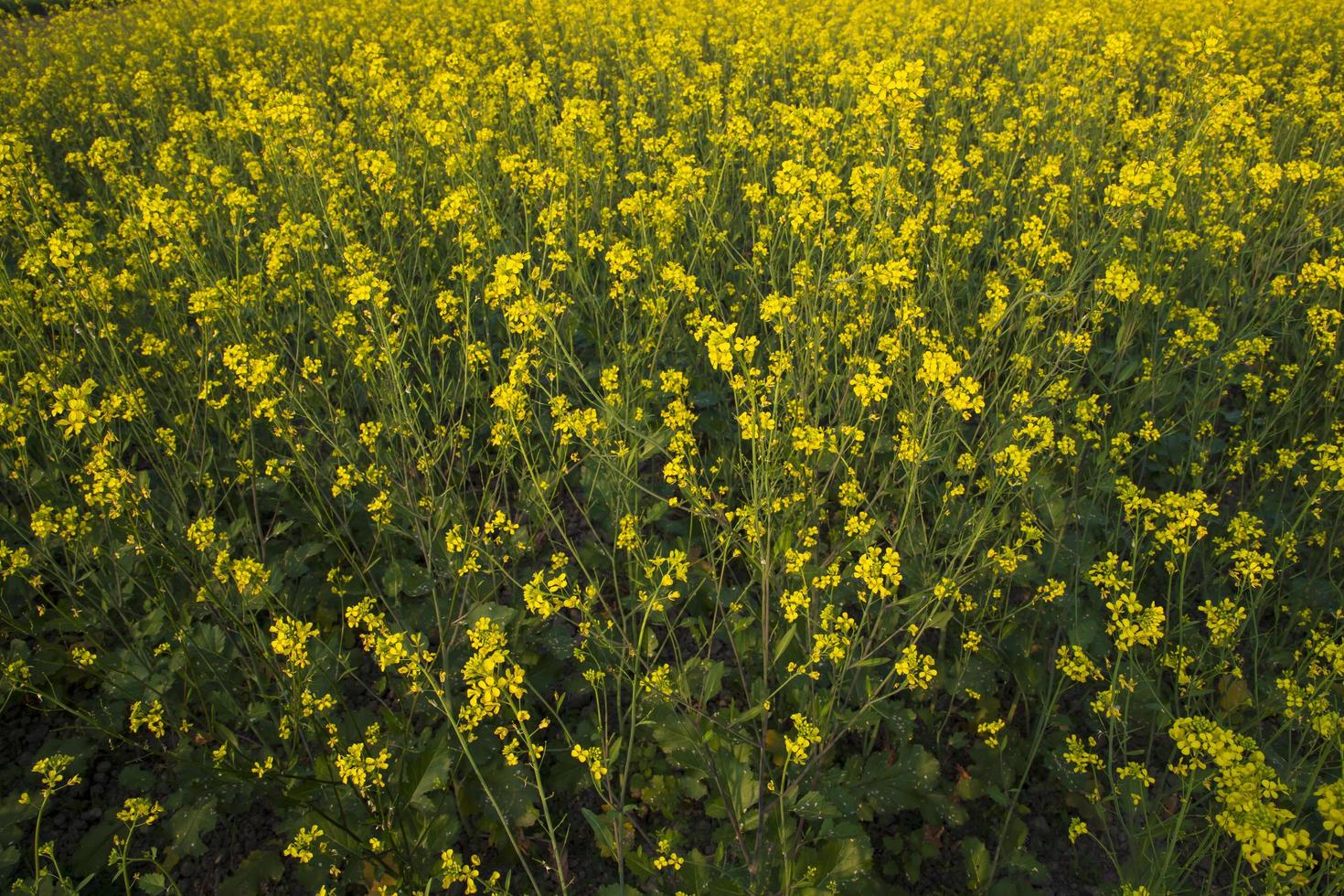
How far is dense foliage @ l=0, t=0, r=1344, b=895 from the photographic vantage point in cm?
220

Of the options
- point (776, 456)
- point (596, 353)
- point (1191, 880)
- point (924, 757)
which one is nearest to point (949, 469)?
point (776, 456)

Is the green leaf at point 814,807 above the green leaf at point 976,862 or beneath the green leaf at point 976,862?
above

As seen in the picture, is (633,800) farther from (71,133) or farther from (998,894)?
(71,133)

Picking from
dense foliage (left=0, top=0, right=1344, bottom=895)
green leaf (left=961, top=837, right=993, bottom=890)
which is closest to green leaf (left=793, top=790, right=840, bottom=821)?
dense foliage (left=0, top=0, right=1344, bottom=895)

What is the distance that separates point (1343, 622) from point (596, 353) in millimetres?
3431

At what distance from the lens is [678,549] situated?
2.71 meters

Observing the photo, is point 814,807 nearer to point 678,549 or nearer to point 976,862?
point 976,862

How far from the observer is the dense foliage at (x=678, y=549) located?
2.20 meters

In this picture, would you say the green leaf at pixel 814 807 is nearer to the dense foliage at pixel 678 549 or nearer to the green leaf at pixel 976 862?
the dense foliage at pixel 678 549

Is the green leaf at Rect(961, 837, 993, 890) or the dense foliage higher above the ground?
the dense foliage

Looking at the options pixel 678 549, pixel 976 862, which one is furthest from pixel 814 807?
pixel 678 549

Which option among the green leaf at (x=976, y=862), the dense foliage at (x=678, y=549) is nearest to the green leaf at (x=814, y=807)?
the dense foliage at (x=678, y=549)

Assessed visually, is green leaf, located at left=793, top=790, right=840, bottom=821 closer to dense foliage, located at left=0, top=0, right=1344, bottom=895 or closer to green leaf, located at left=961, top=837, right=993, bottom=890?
dense foliage, located at left=0, top=0, right=1344, bottom=895

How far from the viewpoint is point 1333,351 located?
11.7 ft
